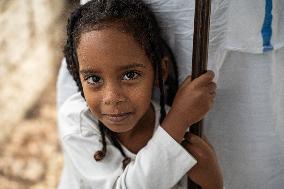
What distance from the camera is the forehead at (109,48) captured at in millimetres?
873

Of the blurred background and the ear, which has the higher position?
the ear

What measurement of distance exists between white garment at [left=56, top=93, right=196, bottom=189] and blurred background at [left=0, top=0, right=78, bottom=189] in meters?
0.90

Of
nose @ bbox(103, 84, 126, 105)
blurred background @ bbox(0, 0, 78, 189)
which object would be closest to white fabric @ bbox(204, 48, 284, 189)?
nose @ bbox(103, 84, 126, 105)

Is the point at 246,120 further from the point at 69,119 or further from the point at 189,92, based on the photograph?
the point at 69,119

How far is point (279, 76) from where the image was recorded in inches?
36.7

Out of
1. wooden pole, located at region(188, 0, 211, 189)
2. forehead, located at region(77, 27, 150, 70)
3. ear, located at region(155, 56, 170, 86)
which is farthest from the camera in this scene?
ear, located at region(155, 56, 170, 86)

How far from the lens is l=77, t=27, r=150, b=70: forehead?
2.86ft

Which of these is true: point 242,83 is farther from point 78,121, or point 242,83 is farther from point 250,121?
point 78,121

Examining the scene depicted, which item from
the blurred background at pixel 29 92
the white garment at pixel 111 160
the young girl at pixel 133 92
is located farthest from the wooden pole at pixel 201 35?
the blurred background at pixel 29 92

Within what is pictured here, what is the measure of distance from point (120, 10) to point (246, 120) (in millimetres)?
336

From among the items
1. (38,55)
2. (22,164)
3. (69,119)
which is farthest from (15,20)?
(69,119)

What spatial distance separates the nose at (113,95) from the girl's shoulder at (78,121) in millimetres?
166

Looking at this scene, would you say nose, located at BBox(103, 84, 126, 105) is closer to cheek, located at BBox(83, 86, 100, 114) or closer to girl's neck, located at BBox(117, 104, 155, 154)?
cheek, located at BBox(83, 86, 100, 114)

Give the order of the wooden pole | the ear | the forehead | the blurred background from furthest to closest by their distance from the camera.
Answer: the blurred background < the ear < the forehead < the wooden pole
